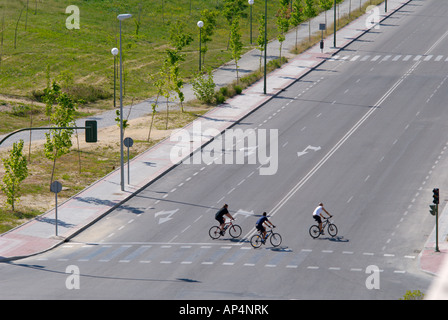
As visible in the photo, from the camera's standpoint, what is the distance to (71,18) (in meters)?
93.1

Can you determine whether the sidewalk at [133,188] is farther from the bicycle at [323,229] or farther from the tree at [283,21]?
the bicycle at [323,229]

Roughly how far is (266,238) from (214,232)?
2.99 m

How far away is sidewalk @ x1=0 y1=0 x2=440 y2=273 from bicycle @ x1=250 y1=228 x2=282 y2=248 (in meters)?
6.76

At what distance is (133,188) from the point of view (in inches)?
2020

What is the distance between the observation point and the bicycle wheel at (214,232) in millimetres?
43531

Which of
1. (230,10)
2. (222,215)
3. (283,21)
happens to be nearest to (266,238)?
(222,215)

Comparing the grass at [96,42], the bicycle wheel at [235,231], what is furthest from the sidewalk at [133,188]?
the bicycle wheel at [235,231]

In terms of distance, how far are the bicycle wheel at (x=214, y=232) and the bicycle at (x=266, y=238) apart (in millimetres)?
2073

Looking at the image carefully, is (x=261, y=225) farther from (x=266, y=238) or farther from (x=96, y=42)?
(x=96, y=42)

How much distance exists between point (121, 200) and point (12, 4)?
52.6 meters

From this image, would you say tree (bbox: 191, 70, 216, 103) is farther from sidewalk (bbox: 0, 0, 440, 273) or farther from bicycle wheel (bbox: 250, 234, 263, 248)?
bicycle wheel (bbox: 250, 234, 263, 248)

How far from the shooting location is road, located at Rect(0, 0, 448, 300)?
Answer: 3712cm

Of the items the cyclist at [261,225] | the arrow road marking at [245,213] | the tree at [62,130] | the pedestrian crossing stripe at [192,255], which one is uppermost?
the tree at [62,130]

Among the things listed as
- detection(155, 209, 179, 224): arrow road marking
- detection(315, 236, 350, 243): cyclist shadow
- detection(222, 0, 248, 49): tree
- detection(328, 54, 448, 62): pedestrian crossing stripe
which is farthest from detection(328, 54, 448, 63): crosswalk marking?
detection(315, 236, 350, 243): cyclist shadow
